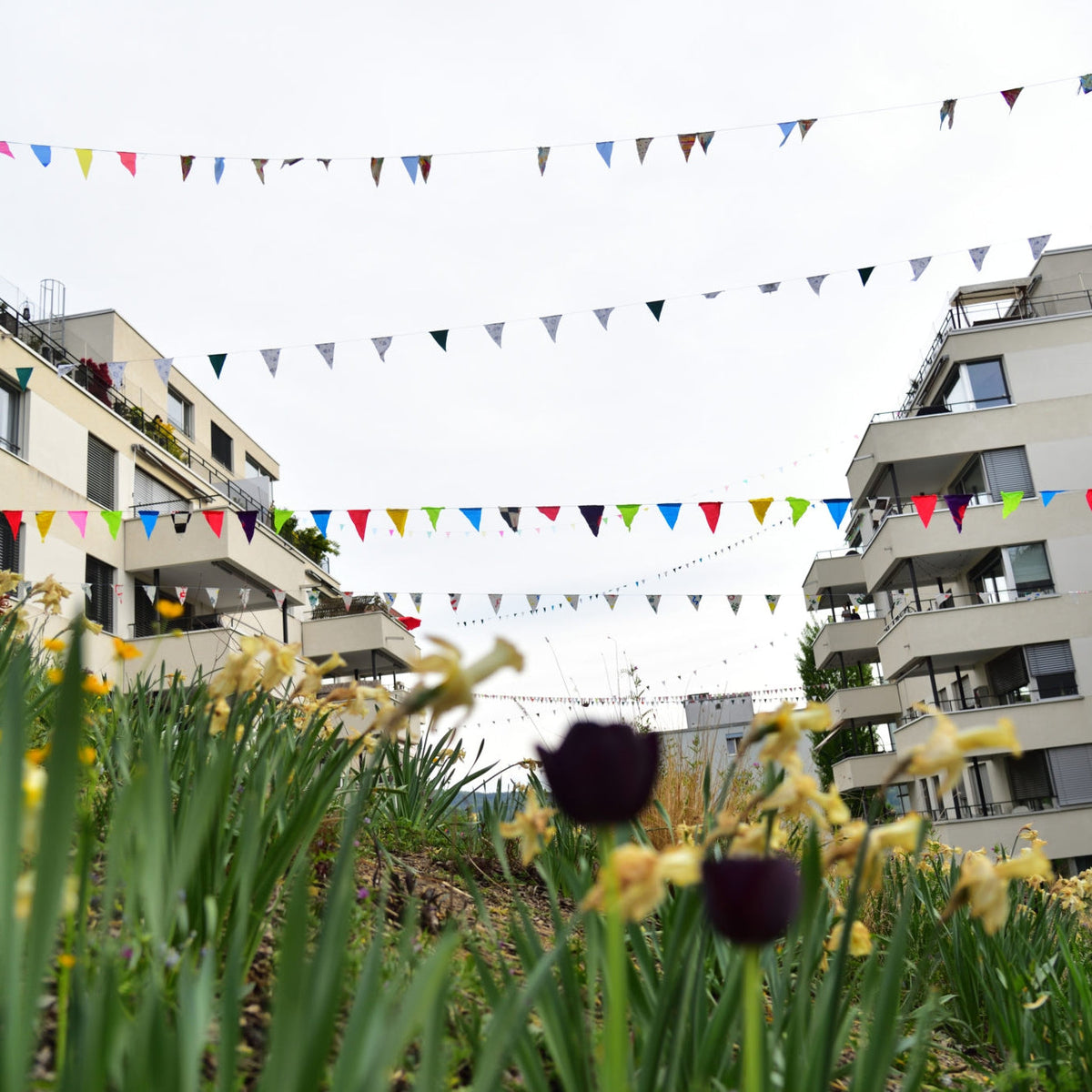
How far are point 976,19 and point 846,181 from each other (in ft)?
5.27

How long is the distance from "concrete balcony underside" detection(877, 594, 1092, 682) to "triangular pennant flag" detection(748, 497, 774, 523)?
8.20 metres

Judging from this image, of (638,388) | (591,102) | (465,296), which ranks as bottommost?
(638,388)

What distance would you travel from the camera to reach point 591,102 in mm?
9945

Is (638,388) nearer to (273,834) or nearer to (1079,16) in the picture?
(1079,16)

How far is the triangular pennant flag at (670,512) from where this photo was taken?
13.5 metres

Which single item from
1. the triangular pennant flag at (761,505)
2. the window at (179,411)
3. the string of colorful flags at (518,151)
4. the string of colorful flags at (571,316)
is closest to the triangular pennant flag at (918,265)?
the string of colorful flags at (571,316)

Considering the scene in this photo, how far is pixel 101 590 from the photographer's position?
1875cm

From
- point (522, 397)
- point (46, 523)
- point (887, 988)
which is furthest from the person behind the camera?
point (46, 523)

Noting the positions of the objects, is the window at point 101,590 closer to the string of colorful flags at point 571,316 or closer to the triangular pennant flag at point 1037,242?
the string of colorful flags at point 571,316

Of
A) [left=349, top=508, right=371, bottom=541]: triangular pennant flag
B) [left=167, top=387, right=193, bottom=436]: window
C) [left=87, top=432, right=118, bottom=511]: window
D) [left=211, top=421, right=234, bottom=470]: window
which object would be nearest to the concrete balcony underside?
[left=349, top=508, right=371, bottom=541]: triangular pennant flag

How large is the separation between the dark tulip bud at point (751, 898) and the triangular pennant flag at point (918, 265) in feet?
40.6

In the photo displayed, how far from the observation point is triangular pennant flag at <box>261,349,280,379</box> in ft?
38.9

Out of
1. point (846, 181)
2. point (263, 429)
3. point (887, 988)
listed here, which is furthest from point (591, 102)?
point (263, 429)

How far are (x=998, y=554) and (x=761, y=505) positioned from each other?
1013 centimetres
